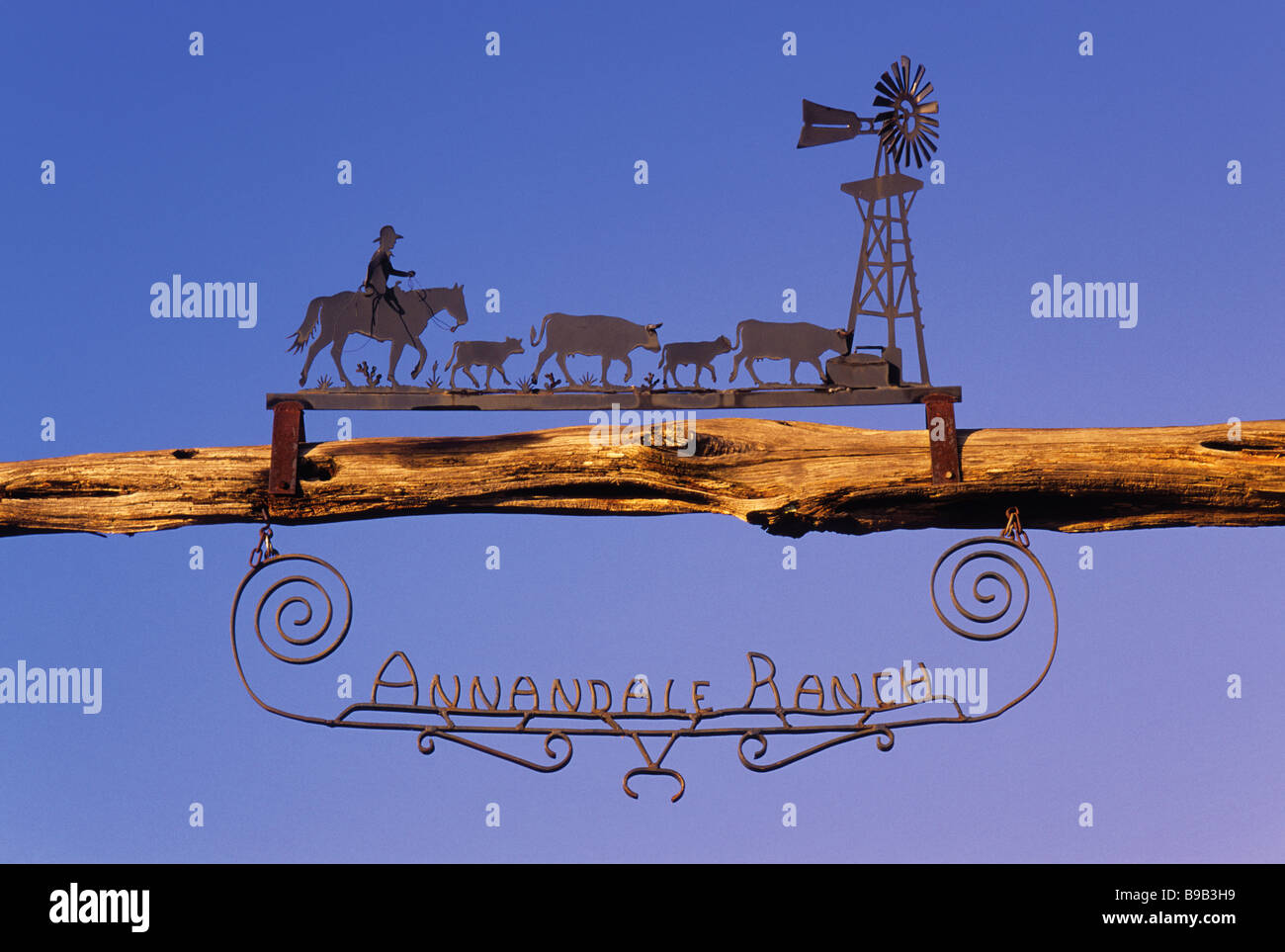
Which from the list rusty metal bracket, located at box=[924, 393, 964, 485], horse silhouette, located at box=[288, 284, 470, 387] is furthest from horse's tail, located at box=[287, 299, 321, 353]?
rusty metal bracket, located at box=[924, 393, 964, 485]

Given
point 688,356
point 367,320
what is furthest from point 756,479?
point 367,320

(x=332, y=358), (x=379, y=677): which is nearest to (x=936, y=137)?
(x=332, y=358)

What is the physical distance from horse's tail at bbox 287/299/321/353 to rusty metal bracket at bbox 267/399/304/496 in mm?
226

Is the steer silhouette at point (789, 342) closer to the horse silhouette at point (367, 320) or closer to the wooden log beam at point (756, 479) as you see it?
the wooden log beam at point (756, 479)

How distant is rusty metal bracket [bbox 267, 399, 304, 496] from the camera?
3.87 metres

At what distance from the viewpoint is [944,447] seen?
376cm

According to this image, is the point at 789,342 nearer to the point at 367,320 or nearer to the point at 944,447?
the point at 944,447

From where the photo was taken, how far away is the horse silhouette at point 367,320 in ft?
13.1

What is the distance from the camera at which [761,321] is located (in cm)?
396

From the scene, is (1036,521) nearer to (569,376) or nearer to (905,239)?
(905,239)

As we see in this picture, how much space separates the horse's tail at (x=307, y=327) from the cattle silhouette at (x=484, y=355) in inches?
16.5

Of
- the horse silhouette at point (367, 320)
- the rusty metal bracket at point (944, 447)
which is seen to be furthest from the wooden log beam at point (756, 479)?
the horse silhouette at point (367, 320)

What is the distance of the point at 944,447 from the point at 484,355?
1.30 meters

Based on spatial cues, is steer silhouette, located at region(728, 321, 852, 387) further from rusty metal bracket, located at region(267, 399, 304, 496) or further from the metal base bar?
rusty metal bracket, located at region(267, 399, 304, 496)
